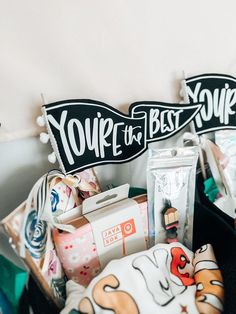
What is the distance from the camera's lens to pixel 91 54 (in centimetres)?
68

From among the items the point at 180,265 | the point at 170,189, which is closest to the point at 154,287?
the point at 180,265

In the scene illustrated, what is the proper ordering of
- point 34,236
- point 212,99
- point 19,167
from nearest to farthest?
point 34,236 → point 19,167 → point 212,99

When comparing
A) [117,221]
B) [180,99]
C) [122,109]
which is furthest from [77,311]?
[180,99]

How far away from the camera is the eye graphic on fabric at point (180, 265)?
651 mm

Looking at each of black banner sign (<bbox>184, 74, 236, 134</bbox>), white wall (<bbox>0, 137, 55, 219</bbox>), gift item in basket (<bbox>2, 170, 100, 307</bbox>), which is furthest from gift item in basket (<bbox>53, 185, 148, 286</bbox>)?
black banner sign (<bbox>184, 74, 236, 134</bbox>)

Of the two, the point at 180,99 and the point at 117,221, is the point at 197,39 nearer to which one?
the point at 180,99

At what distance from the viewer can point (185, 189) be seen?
75cm

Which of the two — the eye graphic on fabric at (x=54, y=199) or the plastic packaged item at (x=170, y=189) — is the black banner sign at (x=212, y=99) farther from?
the eye graphic on fabric at (x=54, y=199)

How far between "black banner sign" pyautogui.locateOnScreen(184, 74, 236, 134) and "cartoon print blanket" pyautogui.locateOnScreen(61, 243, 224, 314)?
0.35m

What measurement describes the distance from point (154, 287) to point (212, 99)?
50cm

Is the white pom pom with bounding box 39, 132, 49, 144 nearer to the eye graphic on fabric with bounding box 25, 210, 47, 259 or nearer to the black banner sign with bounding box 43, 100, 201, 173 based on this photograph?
the black banner sign with bounding box 43, 100, 201, 173

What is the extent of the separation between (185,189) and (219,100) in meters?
0.27

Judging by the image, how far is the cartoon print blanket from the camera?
0.58 metres

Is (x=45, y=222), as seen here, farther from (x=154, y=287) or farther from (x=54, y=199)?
(x=154, y=287)
